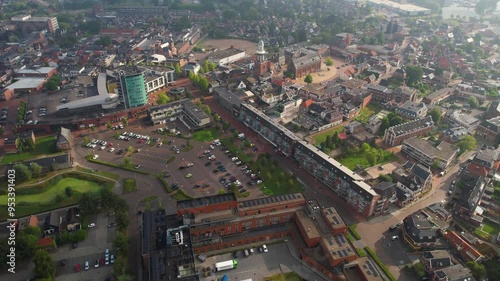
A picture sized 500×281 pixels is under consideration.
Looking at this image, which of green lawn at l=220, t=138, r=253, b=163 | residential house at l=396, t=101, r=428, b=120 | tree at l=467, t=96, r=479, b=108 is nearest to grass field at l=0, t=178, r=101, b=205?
green lawn at l=220, t=138, r=253, b=163

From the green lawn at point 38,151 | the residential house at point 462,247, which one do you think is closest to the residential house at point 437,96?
the residential house at point 462,247

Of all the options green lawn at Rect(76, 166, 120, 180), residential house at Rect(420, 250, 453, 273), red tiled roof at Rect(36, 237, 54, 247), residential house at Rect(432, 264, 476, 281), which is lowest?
green lawn at Rect(76, 166, 120, 180)

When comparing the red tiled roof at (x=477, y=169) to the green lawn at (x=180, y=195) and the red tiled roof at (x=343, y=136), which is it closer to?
the red tiled roof at (x=343, y=136)

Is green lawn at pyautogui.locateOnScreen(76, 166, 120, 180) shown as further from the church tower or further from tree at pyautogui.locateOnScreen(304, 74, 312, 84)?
tree at pyautogui.locateOnScreen(304, 74, 312, 84)

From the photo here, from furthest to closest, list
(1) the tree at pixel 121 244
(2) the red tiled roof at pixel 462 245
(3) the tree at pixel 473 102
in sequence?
(3) the tree at pixel 473 102 → (2) the red tiled roof at pixel 462 245 → (1) the tree at pixel 121 244

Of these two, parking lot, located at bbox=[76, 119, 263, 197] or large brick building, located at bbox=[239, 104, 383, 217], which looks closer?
large brick building, located at bbox=[239, 104, 383, 217]

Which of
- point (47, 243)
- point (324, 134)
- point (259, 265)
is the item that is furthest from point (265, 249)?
point (324, 134)

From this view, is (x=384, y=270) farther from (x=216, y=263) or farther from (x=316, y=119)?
(x=316, y=119)
